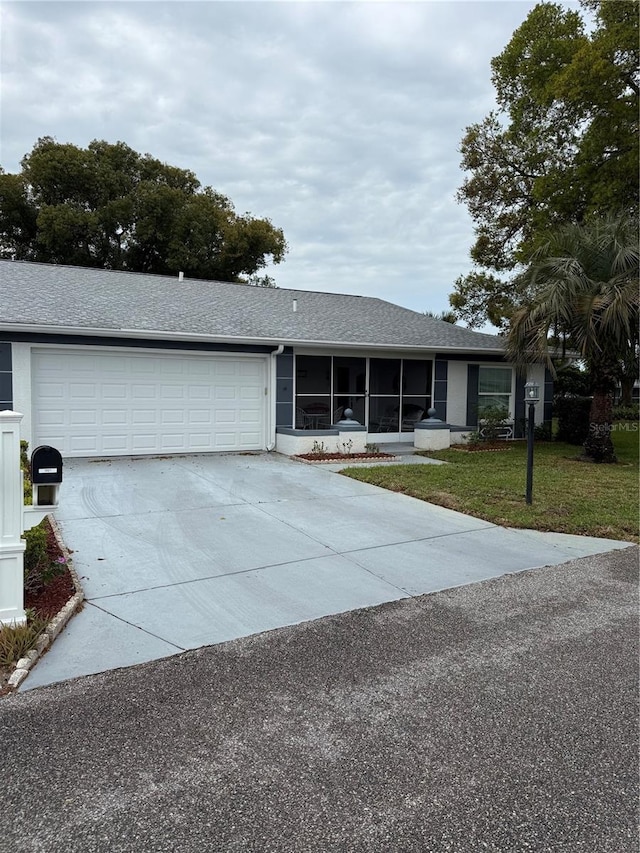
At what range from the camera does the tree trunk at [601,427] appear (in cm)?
1170

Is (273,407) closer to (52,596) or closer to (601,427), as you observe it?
(601,427)

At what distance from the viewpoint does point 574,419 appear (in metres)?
15.0

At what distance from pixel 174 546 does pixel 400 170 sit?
40.4 feet

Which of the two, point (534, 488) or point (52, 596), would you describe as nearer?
point (52, 596)

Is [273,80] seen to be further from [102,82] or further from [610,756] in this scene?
[610,756]

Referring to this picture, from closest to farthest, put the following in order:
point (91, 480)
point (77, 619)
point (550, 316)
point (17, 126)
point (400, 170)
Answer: point (77, 619)
point (91, 480)
point (550, 316)
point (400, 170)
point (17, 126)

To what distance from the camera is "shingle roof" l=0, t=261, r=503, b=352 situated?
34.3ft

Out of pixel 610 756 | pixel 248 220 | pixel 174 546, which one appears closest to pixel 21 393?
pixel 174 546

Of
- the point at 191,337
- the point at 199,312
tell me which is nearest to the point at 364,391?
the point at 199,312

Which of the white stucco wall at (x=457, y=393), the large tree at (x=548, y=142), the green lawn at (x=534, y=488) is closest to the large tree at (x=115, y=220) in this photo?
the large tree at (x=548, y=142)

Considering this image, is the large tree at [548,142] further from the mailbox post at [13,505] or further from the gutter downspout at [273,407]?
the mailbox post at [13,505]

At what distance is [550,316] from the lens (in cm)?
1059

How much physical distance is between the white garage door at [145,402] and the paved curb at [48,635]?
6310 millimetres

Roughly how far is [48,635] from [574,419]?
1454 centimetres
